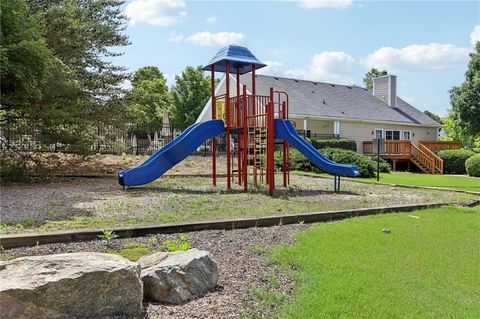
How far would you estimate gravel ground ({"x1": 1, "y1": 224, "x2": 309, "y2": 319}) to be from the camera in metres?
3.43

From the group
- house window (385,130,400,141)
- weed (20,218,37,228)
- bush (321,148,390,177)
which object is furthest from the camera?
house window (385,130,400,141)

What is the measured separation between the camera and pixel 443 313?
3.54 meters

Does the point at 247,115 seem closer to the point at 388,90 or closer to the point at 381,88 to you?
the point at 388,90

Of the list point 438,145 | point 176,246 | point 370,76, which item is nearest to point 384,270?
point 176,246

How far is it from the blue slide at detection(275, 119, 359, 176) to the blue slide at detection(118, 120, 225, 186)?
1824 millimetres

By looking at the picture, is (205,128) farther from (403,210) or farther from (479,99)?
(479,99)

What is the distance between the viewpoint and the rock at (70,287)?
9.28ft

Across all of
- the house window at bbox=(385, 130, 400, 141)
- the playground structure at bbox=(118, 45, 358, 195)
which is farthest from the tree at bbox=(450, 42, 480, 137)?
the playground structure at bbox=(118, 45, 358, 195)

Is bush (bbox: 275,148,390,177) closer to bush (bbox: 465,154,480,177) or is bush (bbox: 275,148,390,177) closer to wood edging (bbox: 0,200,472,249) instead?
bush (bbox: 465,154,480,177)

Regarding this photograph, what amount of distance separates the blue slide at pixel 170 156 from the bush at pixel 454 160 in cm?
1813

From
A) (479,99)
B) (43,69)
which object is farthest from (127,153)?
(479,99)

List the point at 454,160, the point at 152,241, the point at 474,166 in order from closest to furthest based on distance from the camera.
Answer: the point at 152,241, the point at 474,166, the point at 454,160

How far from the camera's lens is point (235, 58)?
12867mm

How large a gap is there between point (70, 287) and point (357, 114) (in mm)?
30021
